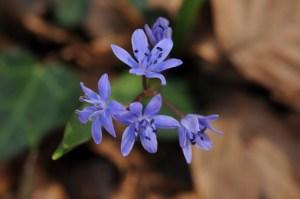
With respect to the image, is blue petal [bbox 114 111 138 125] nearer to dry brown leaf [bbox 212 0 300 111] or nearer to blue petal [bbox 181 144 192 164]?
blue petal [bbox 181 144 192 164]

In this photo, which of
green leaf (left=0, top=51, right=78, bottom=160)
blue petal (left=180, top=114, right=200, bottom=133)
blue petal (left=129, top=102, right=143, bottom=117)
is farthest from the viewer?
green leaf (left=0, top=51, right=78, bottom=160)

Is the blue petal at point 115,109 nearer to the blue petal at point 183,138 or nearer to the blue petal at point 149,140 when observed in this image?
the blue petal at point 149,140

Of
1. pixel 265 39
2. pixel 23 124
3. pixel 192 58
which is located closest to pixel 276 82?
pixel 265 39

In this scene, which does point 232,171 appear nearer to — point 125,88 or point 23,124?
point 125,88

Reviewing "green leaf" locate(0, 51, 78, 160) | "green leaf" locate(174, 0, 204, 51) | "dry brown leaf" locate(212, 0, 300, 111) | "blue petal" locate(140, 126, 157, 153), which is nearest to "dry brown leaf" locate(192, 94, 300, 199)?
"dry brown leaf" locate(212, 0, 300, 111)

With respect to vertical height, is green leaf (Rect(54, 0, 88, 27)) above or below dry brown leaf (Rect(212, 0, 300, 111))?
above
